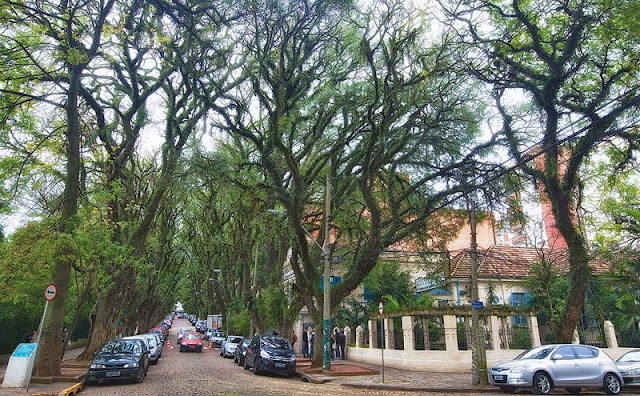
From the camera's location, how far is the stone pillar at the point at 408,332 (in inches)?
760

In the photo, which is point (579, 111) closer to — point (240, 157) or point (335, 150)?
point (335, 150)

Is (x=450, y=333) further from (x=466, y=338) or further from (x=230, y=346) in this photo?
(x=230, y=346)

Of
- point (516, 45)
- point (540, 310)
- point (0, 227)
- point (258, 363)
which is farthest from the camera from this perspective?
point (540, 310)

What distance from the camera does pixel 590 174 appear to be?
17250mm

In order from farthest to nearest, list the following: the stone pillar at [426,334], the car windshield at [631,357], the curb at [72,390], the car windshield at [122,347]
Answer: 1. the stone pillar at [426,334]
2. the car windshield at [122,347]
3. the car windshield at [631,357]
4. the curb at [72,390]

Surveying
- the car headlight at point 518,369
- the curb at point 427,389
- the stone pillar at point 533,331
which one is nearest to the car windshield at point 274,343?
the curb at point 427,389

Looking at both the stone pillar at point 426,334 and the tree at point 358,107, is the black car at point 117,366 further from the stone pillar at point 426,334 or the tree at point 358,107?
the stone pillar at point 426,334

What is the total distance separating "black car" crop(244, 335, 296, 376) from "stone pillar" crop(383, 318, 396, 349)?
5.13 m

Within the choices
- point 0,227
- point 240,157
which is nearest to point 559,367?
point 240,157

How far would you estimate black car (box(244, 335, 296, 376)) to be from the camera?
17766 millimetres

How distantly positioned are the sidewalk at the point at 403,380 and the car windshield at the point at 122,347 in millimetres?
6491

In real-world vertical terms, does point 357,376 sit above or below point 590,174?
below

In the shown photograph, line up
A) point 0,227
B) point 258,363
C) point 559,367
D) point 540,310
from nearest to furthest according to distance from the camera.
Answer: point 559,367 → point 258,363 → point 0,227 → point 540,310

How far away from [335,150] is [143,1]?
30.7 feet
